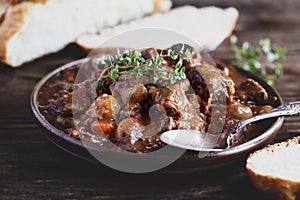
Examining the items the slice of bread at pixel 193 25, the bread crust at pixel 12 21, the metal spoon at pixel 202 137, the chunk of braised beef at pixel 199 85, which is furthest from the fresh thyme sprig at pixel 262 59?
the bread crust at pixel 12 21

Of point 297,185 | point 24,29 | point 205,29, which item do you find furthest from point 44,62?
point 297,185

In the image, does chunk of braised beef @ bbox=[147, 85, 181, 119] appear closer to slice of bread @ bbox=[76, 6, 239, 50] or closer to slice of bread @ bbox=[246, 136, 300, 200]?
slice of bread @ bbox=[246, 136, 300, 200]

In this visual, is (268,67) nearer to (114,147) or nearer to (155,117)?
(155,117)

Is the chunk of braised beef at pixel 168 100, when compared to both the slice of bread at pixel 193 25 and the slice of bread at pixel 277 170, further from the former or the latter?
the slice of bread at pixel 193 25

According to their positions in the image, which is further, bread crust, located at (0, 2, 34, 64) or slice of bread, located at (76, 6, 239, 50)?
slice of bread, located at (76, 6, 239, 50)

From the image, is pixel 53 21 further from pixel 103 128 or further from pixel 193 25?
pixel 103 128

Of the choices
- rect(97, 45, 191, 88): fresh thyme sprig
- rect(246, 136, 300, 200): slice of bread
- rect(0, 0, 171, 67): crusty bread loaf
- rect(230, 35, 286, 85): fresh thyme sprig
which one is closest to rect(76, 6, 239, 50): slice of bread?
rect(0, 0, 171, 67): crusty bread loaf

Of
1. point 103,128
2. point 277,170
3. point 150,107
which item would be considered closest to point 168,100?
point 150,107
